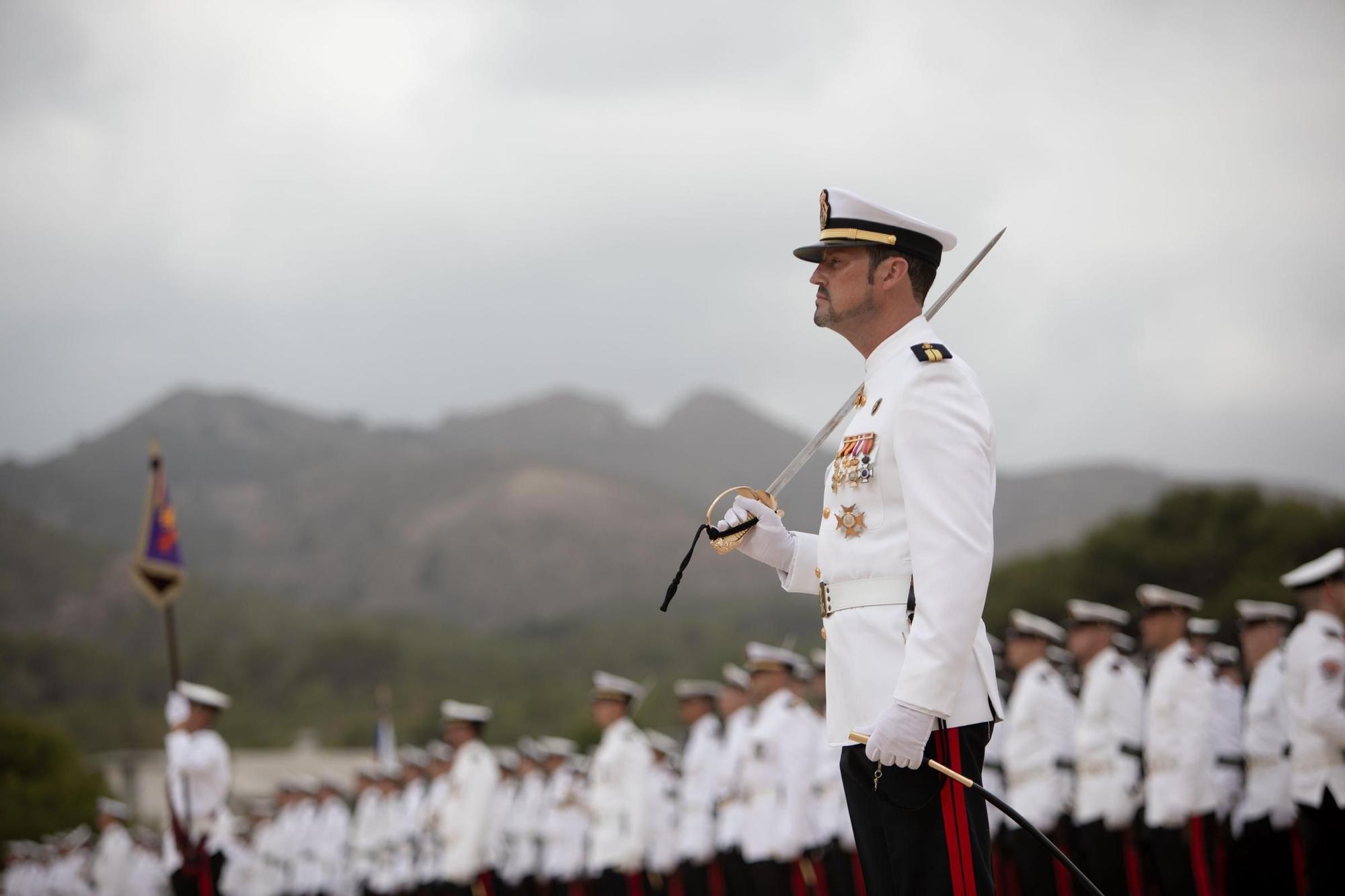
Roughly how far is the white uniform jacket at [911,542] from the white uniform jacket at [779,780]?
726 centimetres

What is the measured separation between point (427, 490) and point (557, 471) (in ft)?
38.9

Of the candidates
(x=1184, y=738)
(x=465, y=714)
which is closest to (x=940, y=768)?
(x=1184, y=738)

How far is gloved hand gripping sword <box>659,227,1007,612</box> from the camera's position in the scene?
3973mm

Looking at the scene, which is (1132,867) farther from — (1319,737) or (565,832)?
(565,832)

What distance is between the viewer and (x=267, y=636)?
74438mm

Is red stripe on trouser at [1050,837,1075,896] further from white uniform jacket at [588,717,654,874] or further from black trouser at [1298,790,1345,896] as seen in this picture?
white uniform jacket at [588,717,654,874]

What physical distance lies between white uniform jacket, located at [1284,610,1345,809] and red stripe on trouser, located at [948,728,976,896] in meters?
4.50

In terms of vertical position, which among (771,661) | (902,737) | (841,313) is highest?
(771,661)

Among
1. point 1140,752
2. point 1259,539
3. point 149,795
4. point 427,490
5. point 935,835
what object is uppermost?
point 427,490

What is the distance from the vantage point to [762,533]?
411 centimetres

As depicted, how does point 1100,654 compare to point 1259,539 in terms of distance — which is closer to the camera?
point 1100,654

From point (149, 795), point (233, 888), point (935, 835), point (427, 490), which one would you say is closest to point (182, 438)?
point (427, 490)

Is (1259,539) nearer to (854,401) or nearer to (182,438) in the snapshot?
(854,401)

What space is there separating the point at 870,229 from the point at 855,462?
650 millimetres
